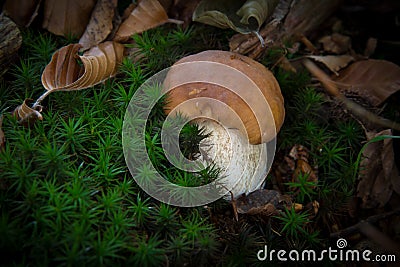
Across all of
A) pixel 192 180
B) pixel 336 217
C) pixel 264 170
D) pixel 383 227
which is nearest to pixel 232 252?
pixel 192 180

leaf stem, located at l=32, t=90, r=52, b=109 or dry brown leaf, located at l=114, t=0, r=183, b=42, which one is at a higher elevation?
dry brown leaf, located at l=114, t=0, r=183, b=42

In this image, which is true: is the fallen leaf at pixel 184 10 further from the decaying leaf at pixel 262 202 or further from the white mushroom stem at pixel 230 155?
the decaying leaf at pixel 262 202

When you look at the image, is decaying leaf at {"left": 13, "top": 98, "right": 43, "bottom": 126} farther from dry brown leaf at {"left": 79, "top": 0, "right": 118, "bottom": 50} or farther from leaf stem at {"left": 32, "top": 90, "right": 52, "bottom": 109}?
dry brown leaf at {"left": 79, "top": 0, "right": 118, "bottom": 50}

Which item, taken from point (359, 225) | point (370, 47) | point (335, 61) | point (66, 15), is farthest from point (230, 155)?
point (370, 47)

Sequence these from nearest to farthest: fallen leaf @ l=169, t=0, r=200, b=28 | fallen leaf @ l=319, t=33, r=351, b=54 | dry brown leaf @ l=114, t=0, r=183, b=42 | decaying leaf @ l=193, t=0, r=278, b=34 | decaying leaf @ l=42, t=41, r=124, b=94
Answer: decaying leaf @ l=42, t=41, r=124, b=94 → decaying leaf @ l=193, t=0, r=278, b=34 → dry brown leaf @ l=114, t=0, r=183, b=42 → fallen leaf @ l=169, t=0, r=200, b=28 → fallen leaf @ l=319, t=33, r=351, b=54

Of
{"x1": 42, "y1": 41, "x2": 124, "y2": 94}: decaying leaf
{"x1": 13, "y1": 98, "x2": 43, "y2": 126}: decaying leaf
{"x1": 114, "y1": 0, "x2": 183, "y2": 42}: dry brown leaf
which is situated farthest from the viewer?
{"x1": 114, "y1": 0, "x2": 183, "y2": 42}: dry brown leaf

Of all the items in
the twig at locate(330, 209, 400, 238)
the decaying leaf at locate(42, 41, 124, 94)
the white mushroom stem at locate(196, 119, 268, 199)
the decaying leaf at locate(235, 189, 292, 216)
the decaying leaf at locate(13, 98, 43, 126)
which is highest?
the decaying leaf at locate(42, 41, 124, 94)

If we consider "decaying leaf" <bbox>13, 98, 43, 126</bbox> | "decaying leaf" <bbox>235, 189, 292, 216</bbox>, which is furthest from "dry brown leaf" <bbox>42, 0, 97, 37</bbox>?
"decaying leaf" <bbox>235, 189, 292, 216</bbox>
